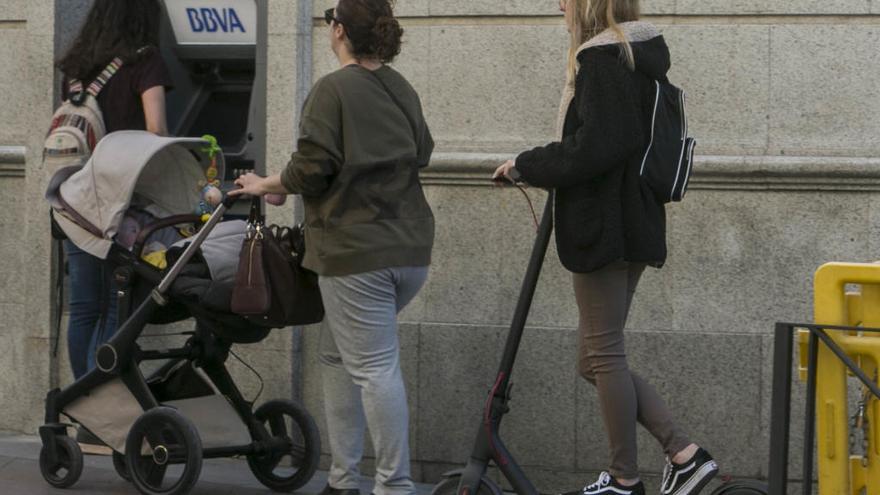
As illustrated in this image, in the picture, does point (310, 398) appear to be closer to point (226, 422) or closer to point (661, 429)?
point (226, 422)

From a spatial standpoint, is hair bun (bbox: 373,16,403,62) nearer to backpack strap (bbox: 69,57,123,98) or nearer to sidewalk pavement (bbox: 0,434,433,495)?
backpack strap (bbox: 69,57,123,98)

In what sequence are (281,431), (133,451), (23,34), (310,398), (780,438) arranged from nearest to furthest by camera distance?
(780,438) → (133,451) → (281,431) → (310,398) → (23,34)

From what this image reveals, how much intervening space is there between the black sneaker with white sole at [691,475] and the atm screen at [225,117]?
10.2 ft

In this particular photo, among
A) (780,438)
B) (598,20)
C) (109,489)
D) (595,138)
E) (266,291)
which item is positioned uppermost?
(598,20)

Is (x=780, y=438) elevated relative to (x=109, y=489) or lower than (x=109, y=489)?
elevated

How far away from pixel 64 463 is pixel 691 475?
8.09 feet

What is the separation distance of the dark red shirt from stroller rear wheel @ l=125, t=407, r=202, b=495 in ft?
4.59

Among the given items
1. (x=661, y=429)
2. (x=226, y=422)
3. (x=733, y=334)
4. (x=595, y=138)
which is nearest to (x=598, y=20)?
(x=595, y=138)

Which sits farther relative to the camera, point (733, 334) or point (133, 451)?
point (733, 334)

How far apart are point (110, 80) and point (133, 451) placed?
1.60 m

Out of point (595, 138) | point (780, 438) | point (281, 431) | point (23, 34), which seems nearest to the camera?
point (780, 438)

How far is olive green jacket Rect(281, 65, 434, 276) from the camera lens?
16.6 ft

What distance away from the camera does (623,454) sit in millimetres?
4867

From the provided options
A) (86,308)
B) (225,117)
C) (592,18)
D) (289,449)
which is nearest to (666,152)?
(592,18)
